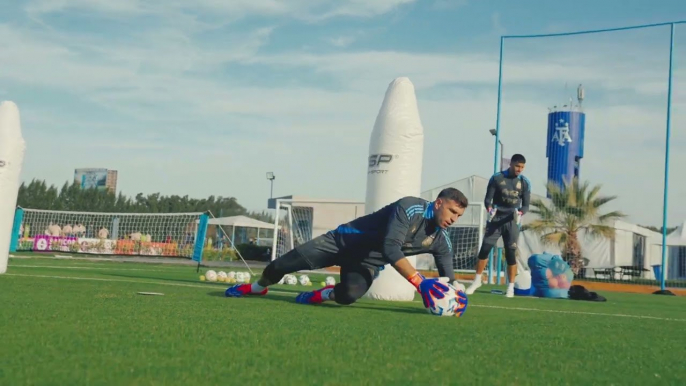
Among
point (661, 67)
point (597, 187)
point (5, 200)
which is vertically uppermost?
point (661, 67)

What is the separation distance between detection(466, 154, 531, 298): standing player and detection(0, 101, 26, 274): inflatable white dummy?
7022 millimetres

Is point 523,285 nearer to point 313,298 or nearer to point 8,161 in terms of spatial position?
point 313,298

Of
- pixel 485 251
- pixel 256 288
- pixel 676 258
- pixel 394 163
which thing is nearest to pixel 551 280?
pixel 485 251

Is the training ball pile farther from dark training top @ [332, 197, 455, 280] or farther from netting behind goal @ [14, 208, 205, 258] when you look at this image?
netting behind goal @ [14, 208, 205, 258]

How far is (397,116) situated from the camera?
30.6ft

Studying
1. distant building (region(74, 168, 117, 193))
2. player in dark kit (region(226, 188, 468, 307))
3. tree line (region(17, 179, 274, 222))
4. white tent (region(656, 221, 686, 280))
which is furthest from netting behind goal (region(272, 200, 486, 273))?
distant building (region(74, 168, 117, 193))

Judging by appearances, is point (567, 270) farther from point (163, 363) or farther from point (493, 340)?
point (163, 363)

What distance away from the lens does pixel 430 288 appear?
6.51 meters

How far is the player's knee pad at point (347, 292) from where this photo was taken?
7.18 metres

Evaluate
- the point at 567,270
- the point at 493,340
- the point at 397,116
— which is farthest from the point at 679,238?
the point at 493,340

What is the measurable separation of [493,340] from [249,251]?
3346 cm

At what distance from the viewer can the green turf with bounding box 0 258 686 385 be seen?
10.7 feet

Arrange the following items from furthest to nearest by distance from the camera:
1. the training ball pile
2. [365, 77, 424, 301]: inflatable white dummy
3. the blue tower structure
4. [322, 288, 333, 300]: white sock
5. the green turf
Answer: the blue tower structure
the training ball pile
[365, 77, 424, 301]: inflatable white dummy
[322, 288, 333, 300]: white sock
the green turf

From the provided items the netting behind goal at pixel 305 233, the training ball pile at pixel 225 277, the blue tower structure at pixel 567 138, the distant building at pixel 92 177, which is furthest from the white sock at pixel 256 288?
the distant building at pixel 92 177
